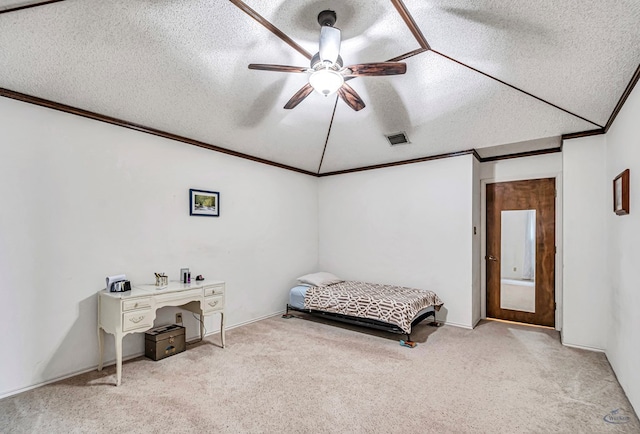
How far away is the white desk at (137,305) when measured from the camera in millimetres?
2797

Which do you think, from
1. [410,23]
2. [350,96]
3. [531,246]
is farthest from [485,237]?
[410,23]

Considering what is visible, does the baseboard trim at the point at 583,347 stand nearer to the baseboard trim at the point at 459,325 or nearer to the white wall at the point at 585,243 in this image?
the white wall at the point at 585,243

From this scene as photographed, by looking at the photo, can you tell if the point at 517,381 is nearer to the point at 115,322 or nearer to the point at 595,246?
the point at 595,246

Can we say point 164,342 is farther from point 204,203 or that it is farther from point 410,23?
point 410,23

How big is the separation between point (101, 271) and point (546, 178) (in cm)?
563

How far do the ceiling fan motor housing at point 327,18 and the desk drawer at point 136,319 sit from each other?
114 inches

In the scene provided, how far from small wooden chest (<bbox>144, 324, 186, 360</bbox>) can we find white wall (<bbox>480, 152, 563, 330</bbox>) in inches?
167

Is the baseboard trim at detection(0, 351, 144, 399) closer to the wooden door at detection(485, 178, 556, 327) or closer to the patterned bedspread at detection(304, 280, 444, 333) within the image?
the patterned bedspread at detection(304, 280, 444, 333)

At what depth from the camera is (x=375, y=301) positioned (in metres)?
3.99

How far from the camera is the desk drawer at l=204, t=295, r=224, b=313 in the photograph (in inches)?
138

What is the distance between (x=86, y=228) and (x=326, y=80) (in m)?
2.68

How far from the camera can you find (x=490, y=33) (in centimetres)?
236

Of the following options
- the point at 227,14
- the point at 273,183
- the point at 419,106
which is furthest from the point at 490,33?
the point at 273,183

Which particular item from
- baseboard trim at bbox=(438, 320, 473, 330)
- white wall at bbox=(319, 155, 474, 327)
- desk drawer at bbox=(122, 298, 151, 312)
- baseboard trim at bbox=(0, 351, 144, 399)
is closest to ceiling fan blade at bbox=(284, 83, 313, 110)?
desk drawer at bbox=(122, 298, 151, 312)
